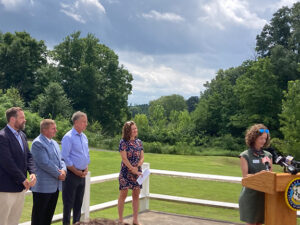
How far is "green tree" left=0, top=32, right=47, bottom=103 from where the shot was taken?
2135 inches

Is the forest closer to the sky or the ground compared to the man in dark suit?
closer to the sky

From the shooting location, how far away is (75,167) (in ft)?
18.5

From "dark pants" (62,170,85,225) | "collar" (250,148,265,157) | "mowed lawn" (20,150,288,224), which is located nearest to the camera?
"collar" (250,148,265,157)

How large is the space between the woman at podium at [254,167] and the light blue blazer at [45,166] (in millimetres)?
2432

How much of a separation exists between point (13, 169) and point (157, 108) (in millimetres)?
58829

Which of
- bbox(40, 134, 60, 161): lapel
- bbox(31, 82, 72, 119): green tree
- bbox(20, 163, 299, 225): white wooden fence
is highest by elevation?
bbox(31, 82, 72, 119): green tree

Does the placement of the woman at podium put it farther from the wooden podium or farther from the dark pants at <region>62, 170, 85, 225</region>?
the dark pants at <region>62, 170, 85, 225</region>

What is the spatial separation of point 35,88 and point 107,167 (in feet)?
129

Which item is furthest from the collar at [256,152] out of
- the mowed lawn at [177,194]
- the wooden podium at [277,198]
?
the mowed lawn at [177,194]

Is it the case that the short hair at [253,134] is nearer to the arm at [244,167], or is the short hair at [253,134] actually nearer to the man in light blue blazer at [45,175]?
the arm at [244,167]

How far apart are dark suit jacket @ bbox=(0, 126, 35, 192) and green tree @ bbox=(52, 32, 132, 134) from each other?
162 feet

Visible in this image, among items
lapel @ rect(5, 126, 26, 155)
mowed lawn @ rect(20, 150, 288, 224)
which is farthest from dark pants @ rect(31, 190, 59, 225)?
mowed lawn @ rect(20, 150, 288, 224)

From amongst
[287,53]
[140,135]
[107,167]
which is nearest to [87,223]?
[107,167]

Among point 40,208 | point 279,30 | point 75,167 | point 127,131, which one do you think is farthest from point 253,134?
point 279,30
